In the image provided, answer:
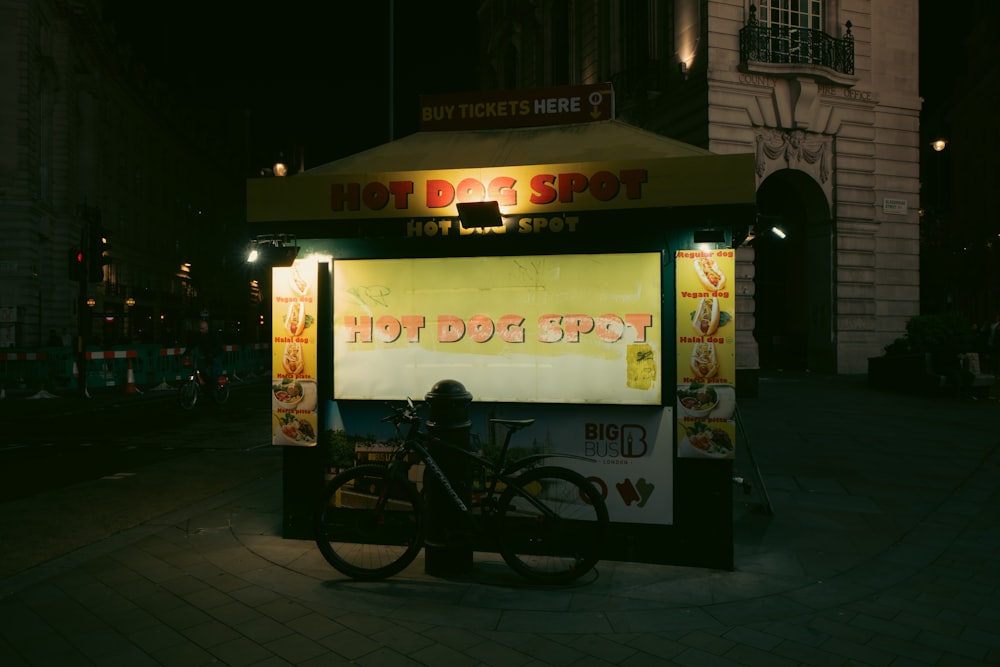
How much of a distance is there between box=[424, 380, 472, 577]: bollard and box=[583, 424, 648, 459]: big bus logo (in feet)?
3.12

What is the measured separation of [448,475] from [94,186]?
46.3 meters

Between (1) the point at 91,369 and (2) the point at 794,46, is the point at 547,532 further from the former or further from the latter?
(2) the point at 794,46

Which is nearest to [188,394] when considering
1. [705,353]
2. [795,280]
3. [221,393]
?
[221,393]

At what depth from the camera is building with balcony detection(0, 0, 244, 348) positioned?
32.9 meters

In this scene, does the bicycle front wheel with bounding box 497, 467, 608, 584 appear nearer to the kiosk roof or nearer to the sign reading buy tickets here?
the sign reading buy tickets here

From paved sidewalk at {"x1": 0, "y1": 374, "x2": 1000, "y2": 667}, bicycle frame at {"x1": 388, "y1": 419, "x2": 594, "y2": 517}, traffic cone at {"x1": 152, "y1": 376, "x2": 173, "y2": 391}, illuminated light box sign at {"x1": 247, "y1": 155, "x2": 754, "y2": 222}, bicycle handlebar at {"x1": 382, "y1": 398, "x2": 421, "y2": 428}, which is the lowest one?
paved sidewalk at {"x1": 0, "y1": 374, "x2": 1000, "y2": 667}

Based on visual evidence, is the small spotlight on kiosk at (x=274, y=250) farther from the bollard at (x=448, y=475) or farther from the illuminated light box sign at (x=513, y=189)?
the bollard at (x=448, y=475)

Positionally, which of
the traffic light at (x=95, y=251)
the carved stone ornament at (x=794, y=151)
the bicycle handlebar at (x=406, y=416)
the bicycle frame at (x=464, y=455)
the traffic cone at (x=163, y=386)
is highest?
the carved stone ornament at (x=794, y=151)

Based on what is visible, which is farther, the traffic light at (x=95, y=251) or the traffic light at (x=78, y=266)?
the traffic light at (x=95, y=251)

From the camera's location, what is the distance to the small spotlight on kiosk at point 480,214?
499 cm

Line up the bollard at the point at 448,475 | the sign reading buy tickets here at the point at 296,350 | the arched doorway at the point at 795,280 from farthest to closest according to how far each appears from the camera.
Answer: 1. the arched doorway at the point at 795,280
2. the sign reading buy tickets here at the point at 296,350
3. the bollard at the point at 448,475

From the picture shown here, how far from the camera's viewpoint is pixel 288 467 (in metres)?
5.59

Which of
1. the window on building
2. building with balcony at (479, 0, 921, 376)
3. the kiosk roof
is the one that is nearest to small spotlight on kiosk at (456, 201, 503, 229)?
the kiosk roof

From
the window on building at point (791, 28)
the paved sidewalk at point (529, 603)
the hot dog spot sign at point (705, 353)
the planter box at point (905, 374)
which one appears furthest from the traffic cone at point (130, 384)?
the window on building at point (791, 28)
